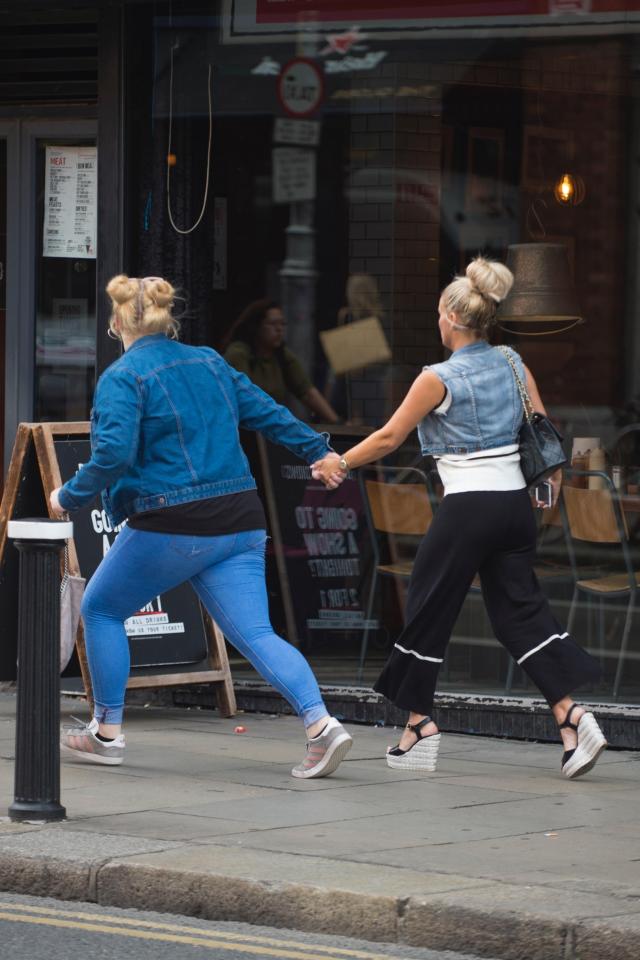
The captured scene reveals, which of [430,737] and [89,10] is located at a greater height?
[89,10]

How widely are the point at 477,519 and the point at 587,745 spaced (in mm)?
966

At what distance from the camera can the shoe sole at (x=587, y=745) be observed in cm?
742

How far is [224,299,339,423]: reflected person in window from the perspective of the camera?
971 cm

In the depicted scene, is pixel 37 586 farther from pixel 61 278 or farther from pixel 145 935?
pixel 61 278

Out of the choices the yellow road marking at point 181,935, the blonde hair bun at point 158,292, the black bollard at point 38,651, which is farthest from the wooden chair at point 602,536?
the yellow road marking at point 181,935

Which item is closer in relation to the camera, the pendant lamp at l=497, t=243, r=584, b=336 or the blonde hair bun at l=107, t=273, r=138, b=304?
the blonde hair bun at l=107, t=273, r=138, b=304

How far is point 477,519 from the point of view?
7.34 m

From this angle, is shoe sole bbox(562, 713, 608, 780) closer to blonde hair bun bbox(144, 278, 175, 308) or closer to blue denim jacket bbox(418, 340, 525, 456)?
blue denim jacket bbox(418, 340, 525, 456)

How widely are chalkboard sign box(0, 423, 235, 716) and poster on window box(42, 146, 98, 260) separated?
1.59m

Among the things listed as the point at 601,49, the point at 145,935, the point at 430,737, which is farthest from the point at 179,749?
the point at 601,49

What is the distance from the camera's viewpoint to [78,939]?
536 cm

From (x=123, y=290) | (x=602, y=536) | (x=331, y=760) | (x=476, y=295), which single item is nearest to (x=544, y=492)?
(x=476, y=295)

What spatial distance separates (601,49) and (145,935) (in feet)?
16.8

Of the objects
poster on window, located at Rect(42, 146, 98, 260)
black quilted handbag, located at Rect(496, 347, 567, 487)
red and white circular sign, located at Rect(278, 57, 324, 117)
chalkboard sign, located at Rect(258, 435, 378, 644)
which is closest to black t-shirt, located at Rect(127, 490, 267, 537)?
black quilted handbag, located at Rect(496, 347, 567, 487)
